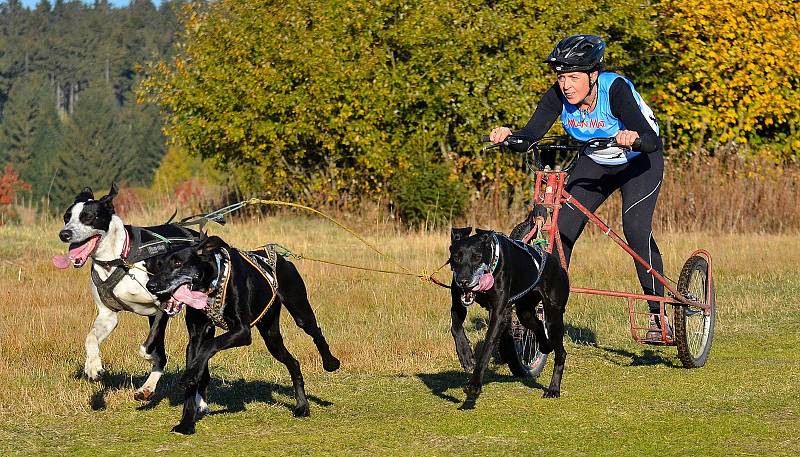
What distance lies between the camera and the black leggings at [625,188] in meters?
8.10

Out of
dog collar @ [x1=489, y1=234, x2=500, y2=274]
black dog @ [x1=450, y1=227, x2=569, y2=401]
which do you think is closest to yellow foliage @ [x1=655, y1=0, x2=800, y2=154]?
black dog @ [x1=450, y1=227, x2=569, y2=401]

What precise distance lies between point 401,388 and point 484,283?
5.91 ft

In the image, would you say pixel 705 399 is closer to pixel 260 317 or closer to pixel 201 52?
pixel 260 317

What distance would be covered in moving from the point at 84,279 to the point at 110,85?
150 meters

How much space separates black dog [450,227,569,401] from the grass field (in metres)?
0.35

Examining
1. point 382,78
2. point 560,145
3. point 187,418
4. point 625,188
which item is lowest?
point 187,418

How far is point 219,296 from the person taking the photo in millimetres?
6316

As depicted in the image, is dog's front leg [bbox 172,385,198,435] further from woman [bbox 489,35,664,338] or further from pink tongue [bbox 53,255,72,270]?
woman [bbox 489,35,664,338]

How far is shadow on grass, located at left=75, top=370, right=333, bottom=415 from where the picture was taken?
7.51m

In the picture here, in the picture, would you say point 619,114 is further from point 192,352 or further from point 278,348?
point 192,352

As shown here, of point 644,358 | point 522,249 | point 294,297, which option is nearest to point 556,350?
point 522,249

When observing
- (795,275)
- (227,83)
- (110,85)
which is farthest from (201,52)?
(110,85)

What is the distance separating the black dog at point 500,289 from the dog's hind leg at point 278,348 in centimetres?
94

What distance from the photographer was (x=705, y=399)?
7617mm
